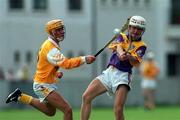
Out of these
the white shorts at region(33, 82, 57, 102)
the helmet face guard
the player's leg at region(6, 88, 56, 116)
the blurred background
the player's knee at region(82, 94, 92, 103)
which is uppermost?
the helmet face guard

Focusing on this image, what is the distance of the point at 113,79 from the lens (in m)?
19.0

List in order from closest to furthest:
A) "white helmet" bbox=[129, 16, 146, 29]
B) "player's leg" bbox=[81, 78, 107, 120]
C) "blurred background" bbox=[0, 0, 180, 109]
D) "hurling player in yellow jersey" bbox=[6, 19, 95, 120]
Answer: "hurling player in yellow jersey" bbox=[6, 19, 95, 120], "white helmet" bbox=[129, 16, 146, 29], "player's leg" bbox=[81, 78, 107, 120], "blurred background" bbox=[0, 0, 180, 109]

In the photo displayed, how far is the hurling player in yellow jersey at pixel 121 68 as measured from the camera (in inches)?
738

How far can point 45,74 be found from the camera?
61.5 feet

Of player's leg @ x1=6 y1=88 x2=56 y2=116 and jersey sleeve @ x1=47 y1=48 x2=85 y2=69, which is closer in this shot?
jersey sleeve @ x1=47 y1=48 x2=85 y2=69

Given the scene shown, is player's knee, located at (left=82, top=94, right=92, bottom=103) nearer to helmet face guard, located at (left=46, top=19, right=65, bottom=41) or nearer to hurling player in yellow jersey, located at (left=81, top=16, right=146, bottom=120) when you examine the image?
hurling player in yellow jersey, located at (left=81, top=16, right=146, bottom=120)

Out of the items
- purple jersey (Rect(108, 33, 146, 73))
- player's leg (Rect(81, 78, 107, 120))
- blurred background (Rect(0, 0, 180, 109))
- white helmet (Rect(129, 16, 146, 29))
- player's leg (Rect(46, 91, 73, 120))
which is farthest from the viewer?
blurred background (Rect(0, 0, 180, 109))

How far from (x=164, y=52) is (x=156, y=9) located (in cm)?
252

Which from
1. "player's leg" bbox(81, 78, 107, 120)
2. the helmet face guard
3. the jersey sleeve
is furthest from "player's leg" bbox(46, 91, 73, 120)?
the helmet face guard

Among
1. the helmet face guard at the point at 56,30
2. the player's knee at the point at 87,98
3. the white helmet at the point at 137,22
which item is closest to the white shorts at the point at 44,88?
the player's knee at the point at 87,98

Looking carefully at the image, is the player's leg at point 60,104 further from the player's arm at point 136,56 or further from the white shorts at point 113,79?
the player's arm at point 136,56

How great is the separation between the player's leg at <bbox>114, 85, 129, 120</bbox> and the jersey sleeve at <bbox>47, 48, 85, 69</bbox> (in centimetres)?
101

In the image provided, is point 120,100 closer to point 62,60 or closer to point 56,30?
point 62,60

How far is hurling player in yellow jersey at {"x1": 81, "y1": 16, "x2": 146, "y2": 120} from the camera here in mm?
18750
